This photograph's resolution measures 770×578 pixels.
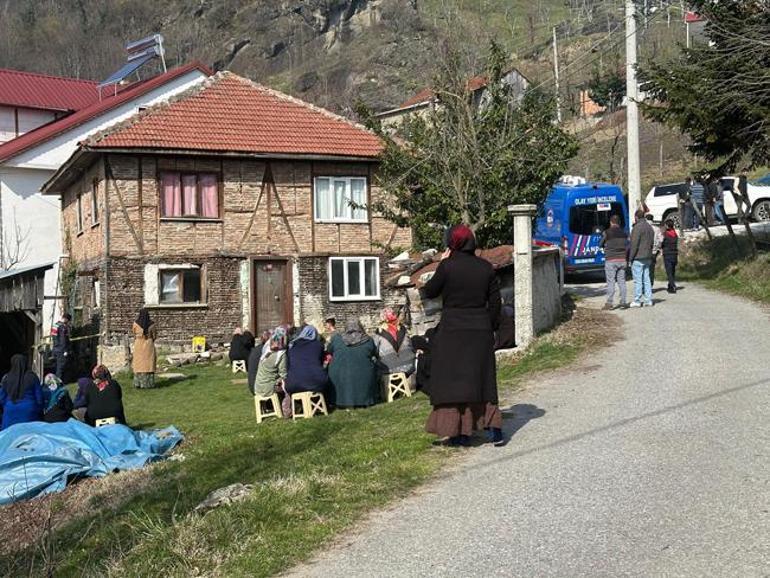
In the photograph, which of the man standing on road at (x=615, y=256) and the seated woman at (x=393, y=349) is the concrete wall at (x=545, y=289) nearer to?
the man standing on road at (x=615, y=256)

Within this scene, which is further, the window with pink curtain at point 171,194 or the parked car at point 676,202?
the parked car at point 676,202

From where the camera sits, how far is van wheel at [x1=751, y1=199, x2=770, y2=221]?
2988cm

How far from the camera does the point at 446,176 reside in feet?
58.3

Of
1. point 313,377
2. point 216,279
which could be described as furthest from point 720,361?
point 216,279

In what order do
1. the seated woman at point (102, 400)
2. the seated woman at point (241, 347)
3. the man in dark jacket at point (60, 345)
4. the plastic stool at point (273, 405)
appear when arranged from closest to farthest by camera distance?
the plastic stool at point (273, 405), the seated woman at point (102, 400), the seated woman at point (241, 347), the man in dark jacket at point (60, 345)

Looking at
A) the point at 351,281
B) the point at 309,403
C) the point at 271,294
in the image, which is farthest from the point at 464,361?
the point at 351,281

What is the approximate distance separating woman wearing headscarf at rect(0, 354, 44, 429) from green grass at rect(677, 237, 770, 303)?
13661 mm

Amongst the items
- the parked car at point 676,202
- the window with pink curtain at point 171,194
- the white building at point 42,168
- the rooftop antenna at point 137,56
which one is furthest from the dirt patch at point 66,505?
the rooftop antenna at point 137,56

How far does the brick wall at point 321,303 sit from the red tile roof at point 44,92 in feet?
78.4

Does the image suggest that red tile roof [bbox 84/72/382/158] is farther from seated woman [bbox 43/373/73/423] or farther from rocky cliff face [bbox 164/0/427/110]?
rocky cliff face [bbox 164/0/427/110]

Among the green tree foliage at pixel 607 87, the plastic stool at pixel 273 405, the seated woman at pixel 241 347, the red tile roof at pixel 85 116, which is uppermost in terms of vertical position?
the green tree foliage at pixel 607 87

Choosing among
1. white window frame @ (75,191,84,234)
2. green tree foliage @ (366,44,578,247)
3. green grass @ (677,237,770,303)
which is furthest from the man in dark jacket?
green grass @ (677,237,770,303)

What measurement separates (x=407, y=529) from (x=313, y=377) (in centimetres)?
658

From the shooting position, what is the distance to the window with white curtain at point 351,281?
25.5 metres
